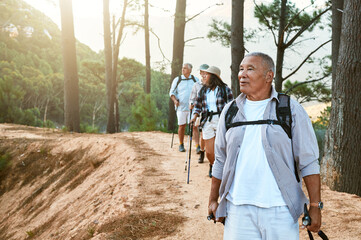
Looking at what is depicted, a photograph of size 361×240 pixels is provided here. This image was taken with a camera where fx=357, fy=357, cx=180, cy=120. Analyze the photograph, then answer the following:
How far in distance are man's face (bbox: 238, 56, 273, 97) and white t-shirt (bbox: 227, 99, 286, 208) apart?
14cm

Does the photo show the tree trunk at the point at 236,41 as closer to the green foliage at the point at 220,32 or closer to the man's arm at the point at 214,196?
the green foliage at the point at 220,32

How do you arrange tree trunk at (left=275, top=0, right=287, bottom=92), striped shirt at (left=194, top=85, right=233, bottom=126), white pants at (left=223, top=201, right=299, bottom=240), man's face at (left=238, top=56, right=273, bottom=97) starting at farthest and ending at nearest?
tree trunk at (left=275, top=0, right=287, bottom=92) < striped shirt at (left=194, top=85, right=233, bottom=126) < man's face at (left=238, top=56, right=273, bottom=97) < white pants at (left=223, top=201, right=299, bottom=240)

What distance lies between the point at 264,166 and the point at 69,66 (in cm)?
1361

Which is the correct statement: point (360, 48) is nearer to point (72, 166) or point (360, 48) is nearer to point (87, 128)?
point (72, 166)

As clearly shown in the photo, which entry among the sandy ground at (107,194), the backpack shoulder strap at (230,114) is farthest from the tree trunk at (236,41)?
the backpack shoulder strap at (230,114)

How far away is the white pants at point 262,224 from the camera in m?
2.00

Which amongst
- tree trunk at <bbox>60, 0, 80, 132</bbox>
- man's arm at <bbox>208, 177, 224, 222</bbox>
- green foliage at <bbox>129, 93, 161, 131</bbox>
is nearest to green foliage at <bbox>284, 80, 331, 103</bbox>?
green foliage at <bbox>129, 93, 161, 131</bbox>

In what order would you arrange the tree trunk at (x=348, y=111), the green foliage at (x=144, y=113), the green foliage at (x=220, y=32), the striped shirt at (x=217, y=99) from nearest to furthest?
the striped shirt at (x=217, y=99), the tree trunk at (x=348, y=111), the green foliage at (x=220, y=32), the green foliage at (x=144, y=113)

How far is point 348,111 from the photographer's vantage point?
604 centimetres

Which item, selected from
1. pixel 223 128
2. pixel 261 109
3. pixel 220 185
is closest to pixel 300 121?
pixel 261 109

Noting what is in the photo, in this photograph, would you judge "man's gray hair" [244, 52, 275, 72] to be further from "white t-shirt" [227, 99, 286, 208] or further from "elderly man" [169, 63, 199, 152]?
"elderly man" [169, 63, 199, 152]

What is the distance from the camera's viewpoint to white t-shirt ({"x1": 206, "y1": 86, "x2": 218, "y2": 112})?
581cm

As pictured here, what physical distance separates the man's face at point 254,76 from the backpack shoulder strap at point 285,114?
16 centimetres

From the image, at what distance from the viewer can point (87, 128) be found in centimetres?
1723
